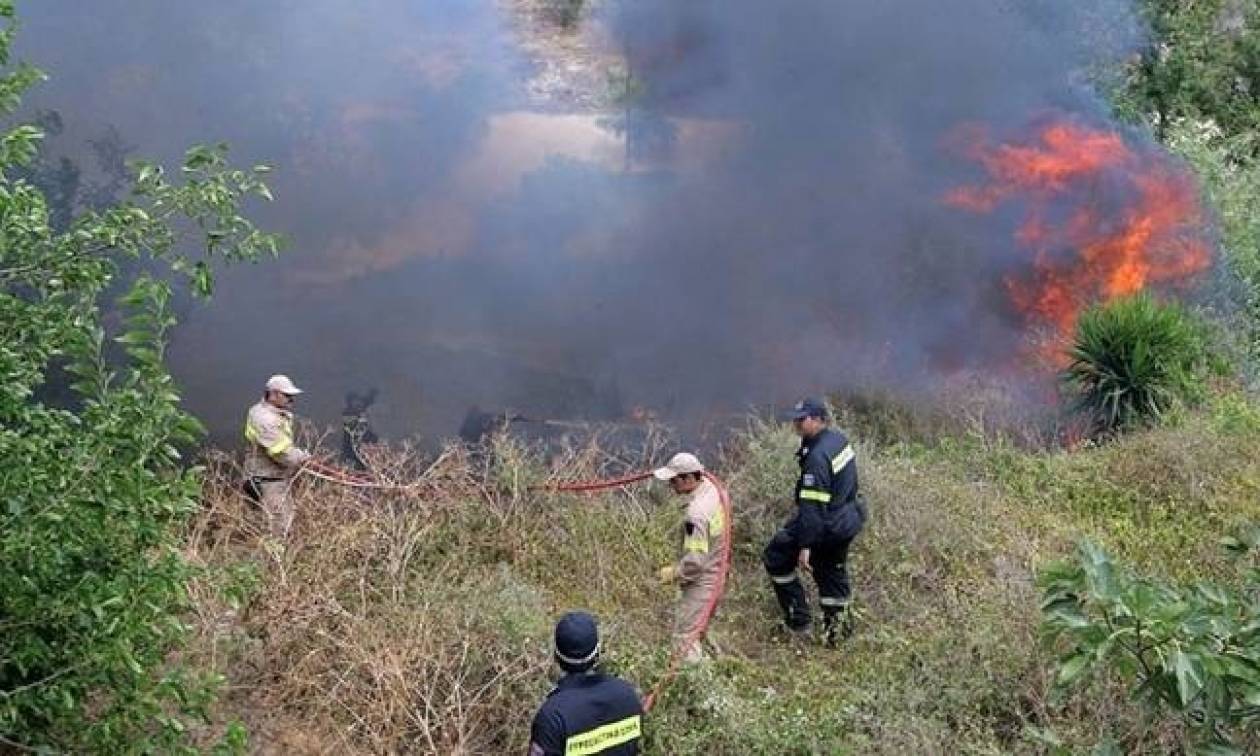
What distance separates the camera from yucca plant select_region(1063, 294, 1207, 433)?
10398mm

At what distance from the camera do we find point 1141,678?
336 centimetres

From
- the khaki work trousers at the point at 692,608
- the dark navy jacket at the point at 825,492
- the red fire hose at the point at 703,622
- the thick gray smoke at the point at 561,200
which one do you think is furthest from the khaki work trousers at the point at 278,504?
the dark navy jacket at the point at 825,492

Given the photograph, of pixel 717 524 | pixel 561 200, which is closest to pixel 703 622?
pixel 717 524

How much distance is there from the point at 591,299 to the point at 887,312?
112 inches

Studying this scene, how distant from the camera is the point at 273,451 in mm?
8172

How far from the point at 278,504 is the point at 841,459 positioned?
12.0 feet

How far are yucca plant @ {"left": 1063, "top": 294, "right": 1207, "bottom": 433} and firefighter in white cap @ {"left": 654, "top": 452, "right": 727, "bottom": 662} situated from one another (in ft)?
17.1

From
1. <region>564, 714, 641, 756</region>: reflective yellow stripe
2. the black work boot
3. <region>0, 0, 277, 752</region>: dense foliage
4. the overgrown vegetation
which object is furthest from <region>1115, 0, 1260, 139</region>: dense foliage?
<region>0, 0, 277, 752</region>: dense foliage

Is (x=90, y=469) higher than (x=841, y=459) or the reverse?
higher

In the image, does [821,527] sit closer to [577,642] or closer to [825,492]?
[825,492]

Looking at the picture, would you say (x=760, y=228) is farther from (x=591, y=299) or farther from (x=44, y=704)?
(x=44, y=704)

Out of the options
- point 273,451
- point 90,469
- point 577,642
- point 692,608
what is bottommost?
point 273,451

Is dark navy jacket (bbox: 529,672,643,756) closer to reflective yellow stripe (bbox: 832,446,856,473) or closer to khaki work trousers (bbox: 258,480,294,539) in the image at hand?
reflective yellow stripe (bbox: 832,446,856,473)

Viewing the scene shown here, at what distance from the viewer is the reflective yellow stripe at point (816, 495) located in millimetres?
7141
